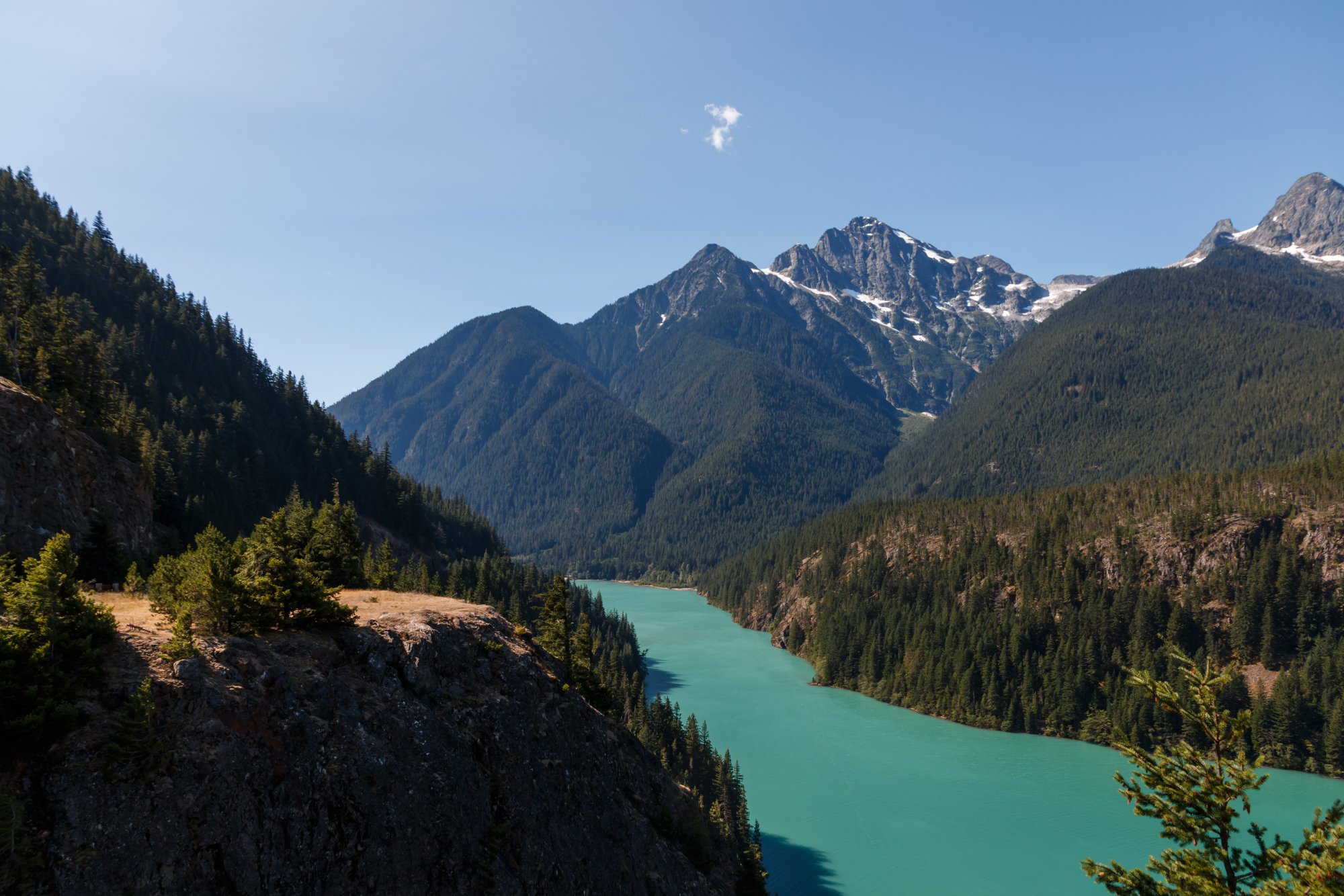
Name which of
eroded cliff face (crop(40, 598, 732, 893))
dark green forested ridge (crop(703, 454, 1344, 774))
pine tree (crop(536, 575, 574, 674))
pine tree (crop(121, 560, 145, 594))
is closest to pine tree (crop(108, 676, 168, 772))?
eroded cliff face (crop(40, 598, 732, 893))

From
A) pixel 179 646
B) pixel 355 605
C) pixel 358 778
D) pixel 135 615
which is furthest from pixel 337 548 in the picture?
pixel 179 646

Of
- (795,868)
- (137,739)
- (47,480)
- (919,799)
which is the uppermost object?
(47,480)

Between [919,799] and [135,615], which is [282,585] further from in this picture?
[919,799]

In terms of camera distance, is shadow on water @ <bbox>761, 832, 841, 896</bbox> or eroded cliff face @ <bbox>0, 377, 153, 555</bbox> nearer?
eroded cliff face @ <bbox>0, 377, 153, 555</bbox>

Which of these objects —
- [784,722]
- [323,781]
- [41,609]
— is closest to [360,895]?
[323,781]

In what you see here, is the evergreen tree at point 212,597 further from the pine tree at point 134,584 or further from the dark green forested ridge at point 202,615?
the pine tree at point 134,584

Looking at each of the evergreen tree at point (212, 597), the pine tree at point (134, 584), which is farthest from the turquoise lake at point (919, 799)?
the evergreen tree at point (212, 597)

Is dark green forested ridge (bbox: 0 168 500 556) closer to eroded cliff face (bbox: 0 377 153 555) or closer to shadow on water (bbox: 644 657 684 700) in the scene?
eroded cliff face (bbox: 0 377 153 555)
